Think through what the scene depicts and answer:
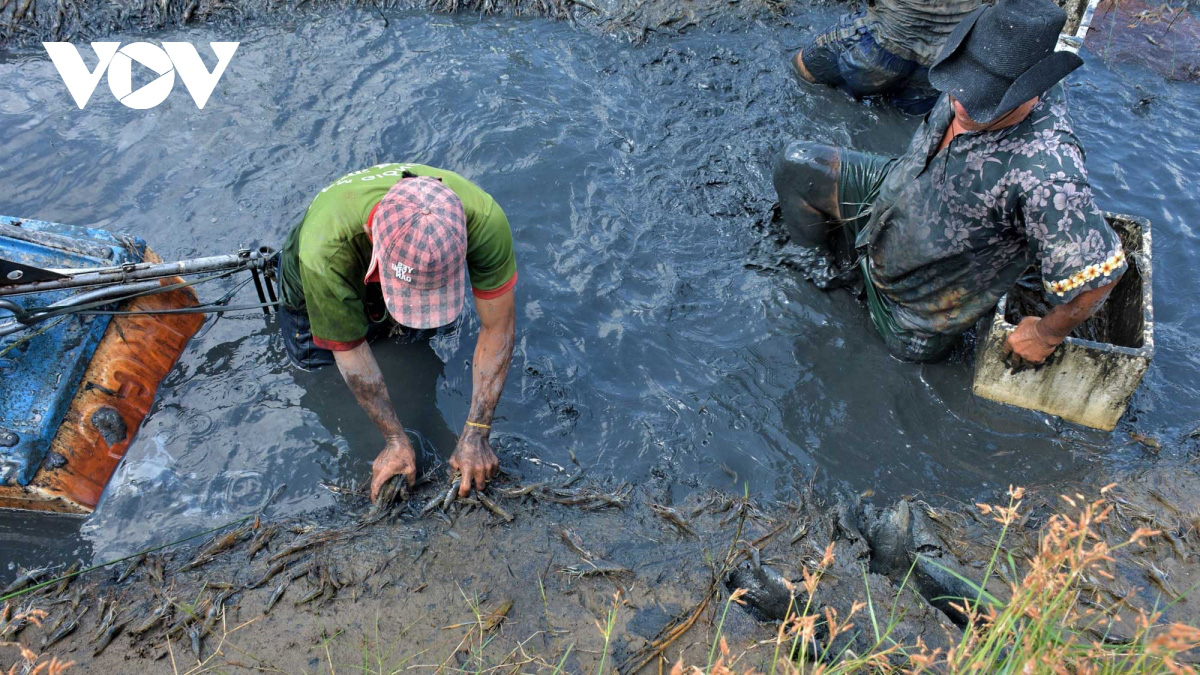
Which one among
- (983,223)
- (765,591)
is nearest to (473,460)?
(765,591)

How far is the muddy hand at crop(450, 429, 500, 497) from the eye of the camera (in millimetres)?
3416

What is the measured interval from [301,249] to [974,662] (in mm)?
2633

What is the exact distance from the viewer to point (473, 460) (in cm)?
343

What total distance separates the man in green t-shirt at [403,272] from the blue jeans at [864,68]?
4289 millimetres

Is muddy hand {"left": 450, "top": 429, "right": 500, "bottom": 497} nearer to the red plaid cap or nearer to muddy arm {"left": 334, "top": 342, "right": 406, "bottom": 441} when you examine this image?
muddy arm {"left": 334, "top": 342, "right": 406, "bottom": 441}

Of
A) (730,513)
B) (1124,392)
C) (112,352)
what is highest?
(112,352)

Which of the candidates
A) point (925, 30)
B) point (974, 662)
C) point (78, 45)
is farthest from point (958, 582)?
point (78, 45)

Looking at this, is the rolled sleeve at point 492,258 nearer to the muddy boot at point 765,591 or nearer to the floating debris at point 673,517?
the floating debris at point 673,517

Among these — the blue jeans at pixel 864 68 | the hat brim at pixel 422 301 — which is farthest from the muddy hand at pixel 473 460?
the blue jeans at pixel 864 68

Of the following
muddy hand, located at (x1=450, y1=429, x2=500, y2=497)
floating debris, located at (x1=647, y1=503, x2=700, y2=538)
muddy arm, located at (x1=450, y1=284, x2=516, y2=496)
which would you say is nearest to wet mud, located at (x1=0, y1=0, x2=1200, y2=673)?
floating debris, located at (x1=647, y1=503, x2=700, y2=538)

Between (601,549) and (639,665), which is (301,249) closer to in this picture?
(601,549)

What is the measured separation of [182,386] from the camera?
4176 mm

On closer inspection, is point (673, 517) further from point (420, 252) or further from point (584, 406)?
point (420, 252)

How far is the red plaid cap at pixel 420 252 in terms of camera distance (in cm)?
264
